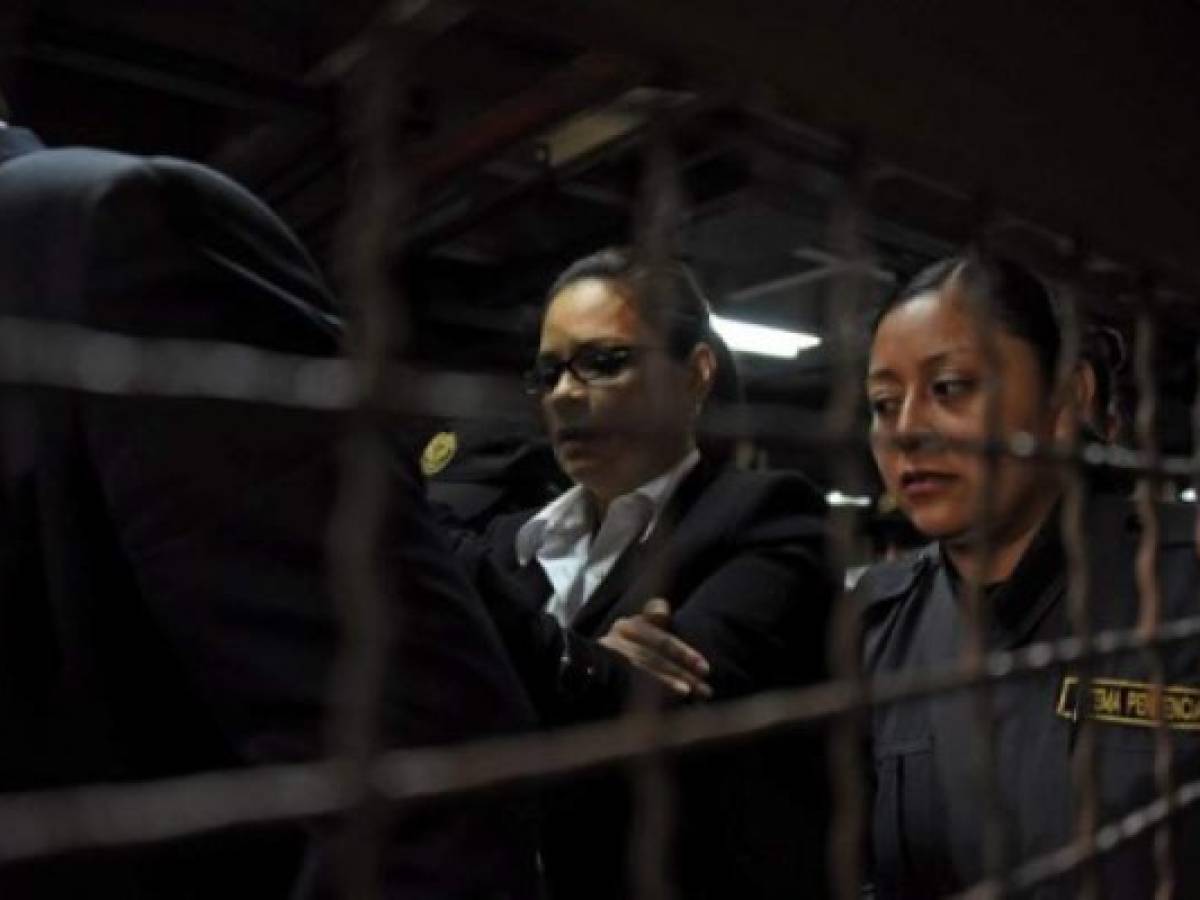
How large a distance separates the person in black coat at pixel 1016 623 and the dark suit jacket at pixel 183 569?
0.46 meters

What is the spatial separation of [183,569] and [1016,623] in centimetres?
83

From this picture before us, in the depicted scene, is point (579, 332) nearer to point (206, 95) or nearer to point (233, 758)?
point (233, 758)

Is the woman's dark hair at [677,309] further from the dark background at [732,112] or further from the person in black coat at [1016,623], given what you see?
the person in black coat at [1016,623]

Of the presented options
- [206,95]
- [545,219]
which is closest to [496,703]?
[206,95]

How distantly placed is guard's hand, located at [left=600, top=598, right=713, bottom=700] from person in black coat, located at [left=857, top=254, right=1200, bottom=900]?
134mm

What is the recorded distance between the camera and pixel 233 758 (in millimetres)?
501

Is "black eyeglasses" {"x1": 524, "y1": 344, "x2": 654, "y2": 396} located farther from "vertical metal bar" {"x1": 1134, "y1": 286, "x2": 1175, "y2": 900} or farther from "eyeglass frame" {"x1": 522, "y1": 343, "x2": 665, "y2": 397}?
"vertical metal bar" {"x1": 1134, "y1": 286, "x2": 1175, "y2": 900}

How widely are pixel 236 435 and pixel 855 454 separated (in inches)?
8.7

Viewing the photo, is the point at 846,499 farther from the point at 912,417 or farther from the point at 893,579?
the point at 893,579

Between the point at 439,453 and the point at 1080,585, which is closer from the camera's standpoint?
the point at 1080,585

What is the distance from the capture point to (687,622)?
3.12 feet

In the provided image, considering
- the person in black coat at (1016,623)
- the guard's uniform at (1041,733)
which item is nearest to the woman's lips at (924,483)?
the person in black coat at (1016,623)

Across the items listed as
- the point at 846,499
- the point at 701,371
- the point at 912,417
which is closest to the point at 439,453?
the point at 701,371

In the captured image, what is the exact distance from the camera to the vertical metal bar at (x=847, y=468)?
43 centimetres
